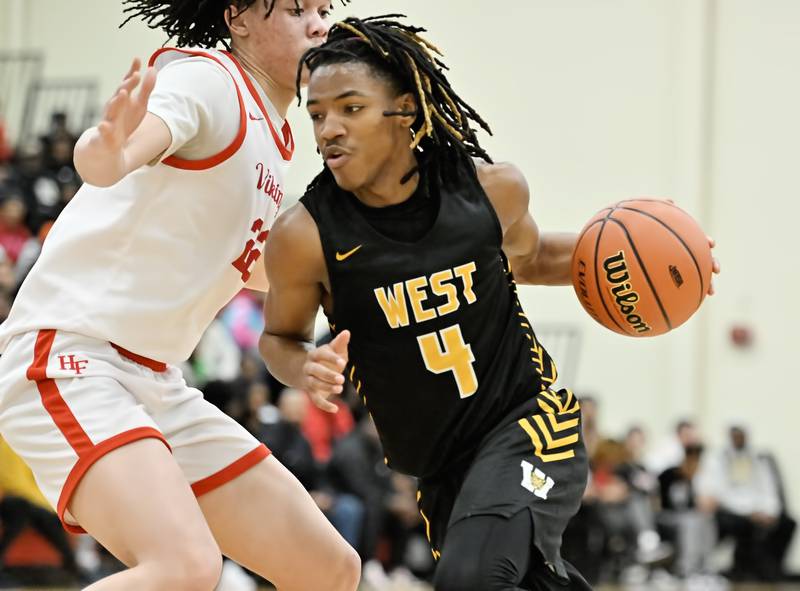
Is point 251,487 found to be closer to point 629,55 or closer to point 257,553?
point 257,553

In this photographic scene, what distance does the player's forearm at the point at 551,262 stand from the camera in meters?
4.12

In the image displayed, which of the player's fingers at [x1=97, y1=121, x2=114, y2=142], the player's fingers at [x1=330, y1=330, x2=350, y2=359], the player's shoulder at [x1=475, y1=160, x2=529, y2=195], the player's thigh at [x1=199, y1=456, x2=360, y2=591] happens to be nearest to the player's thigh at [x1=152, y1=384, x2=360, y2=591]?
the player's thigh at [x1=199, y1=456, x2=360, y2=591]

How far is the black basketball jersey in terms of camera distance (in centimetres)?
358

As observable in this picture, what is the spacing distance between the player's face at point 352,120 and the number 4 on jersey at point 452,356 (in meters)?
0.46

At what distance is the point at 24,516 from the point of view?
880 centimetres

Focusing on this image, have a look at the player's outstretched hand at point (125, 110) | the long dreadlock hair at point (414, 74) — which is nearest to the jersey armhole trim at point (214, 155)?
the long dreadlock hair at point (414, 74)

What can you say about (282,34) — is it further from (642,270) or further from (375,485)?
(375,485)

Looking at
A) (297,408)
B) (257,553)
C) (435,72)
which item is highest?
(435,72)

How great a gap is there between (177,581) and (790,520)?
11.2 m

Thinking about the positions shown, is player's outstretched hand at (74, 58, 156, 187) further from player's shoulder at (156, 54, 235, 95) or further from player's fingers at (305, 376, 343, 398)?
player's fingers at (305, 376, 343, 398)

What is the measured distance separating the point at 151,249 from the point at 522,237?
108 centimetres

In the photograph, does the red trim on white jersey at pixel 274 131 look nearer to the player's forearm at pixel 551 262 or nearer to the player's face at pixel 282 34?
the player's face at pixel 282 34

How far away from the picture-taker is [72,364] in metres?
3.48

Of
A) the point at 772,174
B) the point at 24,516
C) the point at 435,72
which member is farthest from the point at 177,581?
the point at 772,174
